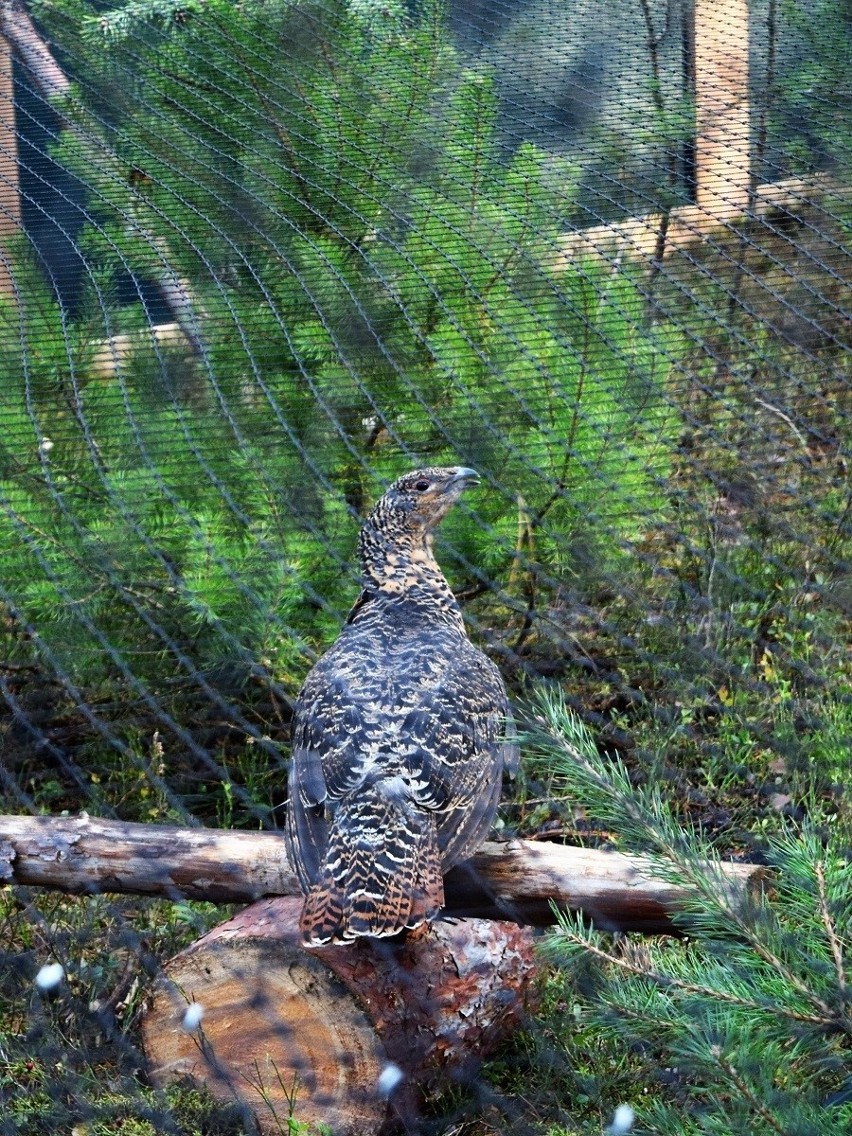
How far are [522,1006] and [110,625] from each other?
5.11 feet

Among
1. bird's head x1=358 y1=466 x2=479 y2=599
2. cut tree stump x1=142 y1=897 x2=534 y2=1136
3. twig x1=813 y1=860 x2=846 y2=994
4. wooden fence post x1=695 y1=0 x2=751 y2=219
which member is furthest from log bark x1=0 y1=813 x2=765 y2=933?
wooden fence post x1=695 y1=0 x2=751 y2=219

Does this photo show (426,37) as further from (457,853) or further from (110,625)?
(457,853)

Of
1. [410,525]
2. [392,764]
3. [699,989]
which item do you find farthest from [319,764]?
[699,989]

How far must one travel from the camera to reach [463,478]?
3127 mm

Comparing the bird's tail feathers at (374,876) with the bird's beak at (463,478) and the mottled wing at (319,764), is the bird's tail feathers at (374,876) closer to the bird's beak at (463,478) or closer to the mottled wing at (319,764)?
the mottled wing at (319,764)

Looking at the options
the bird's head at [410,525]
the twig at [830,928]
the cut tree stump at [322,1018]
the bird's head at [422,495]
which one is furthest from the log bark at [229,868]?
the twig at [830,928]

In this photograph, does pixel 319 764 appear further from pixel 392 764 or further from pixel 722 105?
pixel 722 105

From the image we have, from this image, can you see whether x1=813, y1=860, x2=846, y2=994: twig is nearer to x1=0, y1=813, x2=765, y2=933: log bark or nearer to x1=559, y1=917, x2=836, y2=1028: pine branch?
x1=559, y1=917, x2=836, y2=1028: pine branch

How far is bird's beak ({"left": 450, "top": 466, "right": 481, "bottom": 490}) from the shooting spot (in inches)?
123

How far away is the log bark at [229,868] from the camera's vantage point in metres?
2.57

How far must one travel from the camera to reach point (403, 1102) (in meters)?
2.71

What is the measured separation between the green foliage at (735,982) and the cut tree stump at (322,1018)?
0.92 metres

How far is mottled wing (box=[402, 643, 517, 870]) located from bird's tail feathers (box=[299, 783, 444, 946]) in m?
0.07

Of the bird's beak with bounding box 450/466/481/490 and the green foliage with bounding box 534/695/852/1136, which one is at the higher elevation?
the green foliage with bounding box 534/695/852/1136
